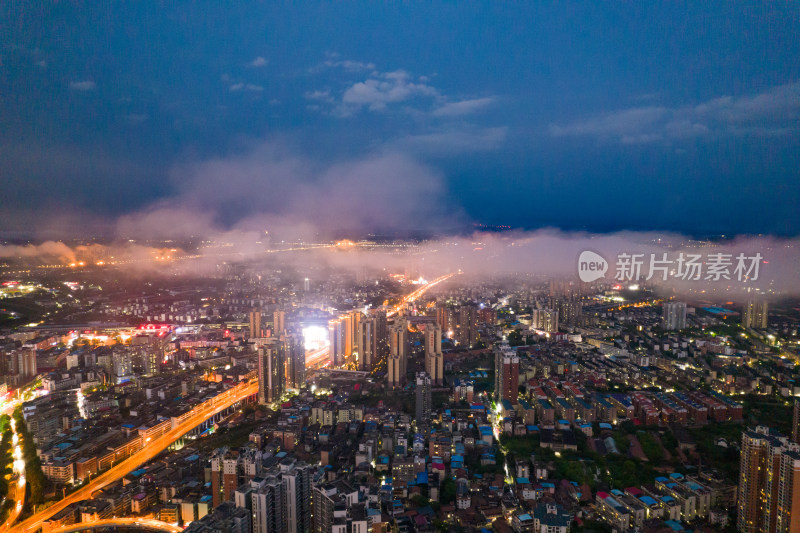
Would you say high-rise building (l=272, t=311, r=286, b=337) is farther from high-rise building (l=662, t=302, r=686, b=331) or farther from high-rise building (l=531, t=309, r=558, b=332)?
high-rise building (l=662, t=302, r=686, b=331)

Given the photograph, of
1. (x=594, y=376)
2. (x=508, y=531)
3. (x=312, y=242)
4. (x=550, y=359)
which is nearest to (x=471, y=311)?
(x=550, y=359)

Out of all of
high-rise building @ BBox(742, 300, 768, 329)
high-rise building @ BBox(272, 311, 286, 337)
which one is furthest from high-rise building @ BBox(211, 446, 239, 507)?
high-rise building @ BBox(742, 300, 768, 329)

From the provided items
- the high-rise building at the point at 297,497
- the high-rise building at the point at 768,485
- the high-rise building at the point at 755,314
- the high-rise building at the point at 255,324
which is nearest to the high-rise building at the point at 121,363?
the high-rise building at the point at 255,324

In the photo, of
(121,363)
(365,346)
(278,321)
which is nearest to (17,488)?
(121,363)

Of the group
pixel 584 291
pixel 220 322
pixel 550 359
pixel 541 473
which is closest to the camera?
pixel 541 473

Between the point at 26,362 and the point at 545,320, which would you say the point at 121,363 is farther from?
the point at 545,320

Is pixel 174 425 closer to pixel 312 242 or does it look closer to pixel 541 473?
pixel 541 473
